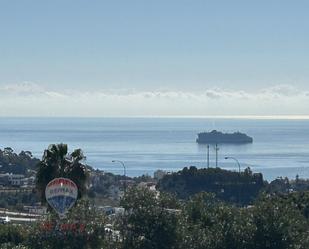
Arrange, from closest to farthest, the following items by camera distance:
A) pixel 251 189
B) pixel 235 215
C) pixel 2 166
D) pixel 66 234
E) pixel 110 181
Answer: pixel 66 234 < pixel 235 215 < pixel 251 189 < pixel 110 181 < pixel 2 166

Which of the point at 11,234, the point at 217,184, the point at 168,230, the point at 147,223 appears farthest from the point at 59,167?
the point at 217,184

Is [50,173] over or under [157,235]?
over

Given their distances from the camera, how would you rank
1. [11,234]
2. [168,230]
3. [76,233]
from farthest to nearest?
[11,234] → [168,230] → [76,233]

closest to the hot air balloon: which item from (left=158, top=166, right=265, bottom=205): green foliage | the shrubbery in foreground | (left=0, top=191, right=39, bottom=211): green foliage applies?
the shrubbery in foreground

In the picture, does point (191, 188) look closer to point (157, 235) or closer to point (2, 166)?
point (2, 166)

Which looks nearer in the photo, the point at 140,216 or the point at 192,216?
the point at 140,216

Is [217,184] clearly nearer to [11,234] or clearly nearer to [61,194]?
[11,234]

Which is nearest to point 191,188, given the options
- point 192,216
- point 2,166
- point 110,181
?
point 110,181

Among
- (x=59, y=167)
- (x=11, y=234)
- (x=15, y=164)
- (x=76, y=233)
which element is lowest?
(x=11, y=234)
